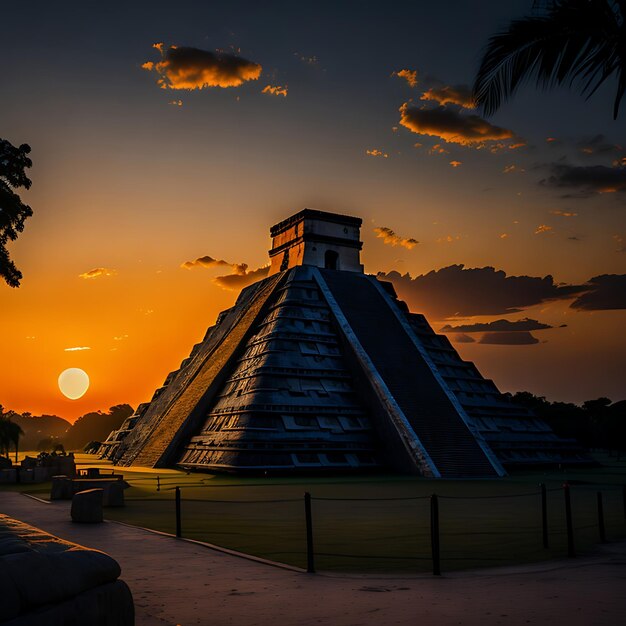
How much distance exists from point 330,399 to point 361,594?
26.7 metres

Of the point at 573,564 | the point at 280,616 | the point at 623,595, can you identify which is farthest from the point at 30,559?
the point at 573,564

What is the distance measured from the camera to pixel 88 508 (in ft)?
44.1

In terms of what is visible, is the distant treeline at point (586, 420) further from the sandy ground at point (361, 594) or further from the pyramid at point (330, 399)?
the sandy ground at point (361, 594)

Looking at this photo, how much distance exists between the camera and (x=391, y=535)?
12.2 m

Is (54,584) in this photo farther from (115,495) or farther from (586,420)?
(586,420)

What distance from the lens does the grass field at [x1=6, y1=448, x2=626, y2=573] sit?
33.3 ft

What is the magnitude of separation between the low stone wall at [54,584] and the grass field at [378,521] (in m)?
5.28

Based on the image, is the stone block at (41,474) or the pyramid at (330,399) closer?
the stone block at (41,474)

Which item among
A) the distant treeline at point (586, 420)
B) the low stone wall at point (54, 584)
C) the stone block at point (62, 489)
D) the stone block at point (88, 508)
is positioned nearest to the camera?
the low stone wall at point (54, 584)

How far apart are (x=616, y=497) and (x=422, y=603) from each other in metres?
15.9

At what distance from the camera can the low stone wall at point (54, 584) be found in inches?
140

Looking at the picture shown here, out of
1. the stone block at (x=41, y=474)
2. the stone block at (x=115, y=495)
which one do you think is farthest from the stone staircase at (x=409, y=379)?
the stone block at (x=41, y=474)

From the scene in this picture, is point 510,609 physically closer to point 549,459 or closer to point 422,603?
point 422,603

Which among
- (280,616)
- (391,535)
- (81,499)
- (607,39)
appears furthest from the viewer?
(81,499)
